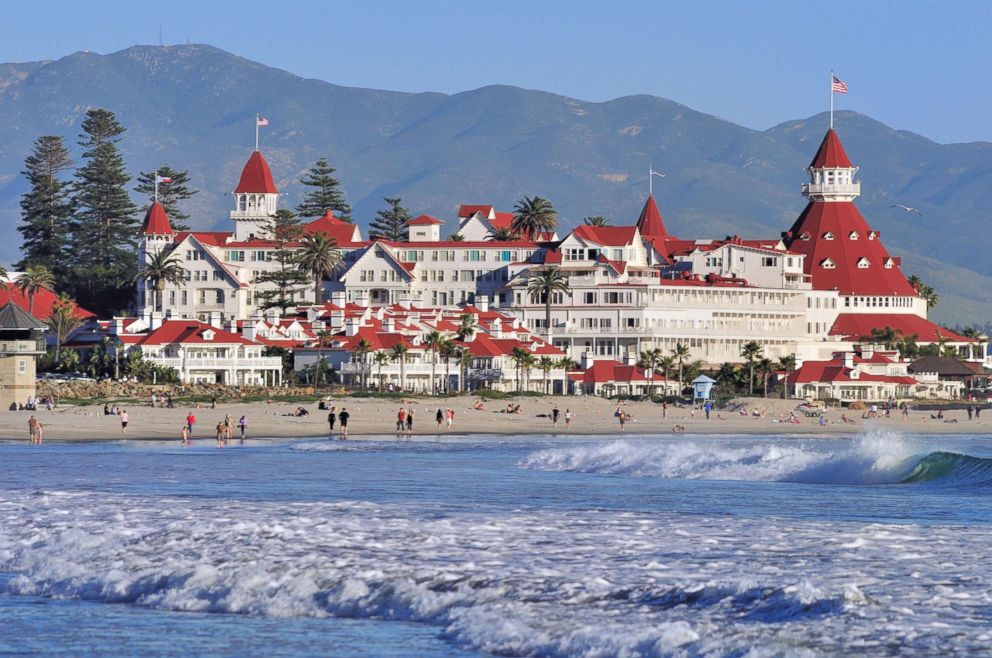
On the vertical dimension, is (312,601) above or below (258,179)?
below

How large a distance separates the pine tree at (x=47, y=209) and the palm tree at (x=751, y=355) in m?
56.9

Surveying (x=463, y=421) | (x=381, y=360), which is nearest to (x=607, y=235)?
(x=381, y=360)

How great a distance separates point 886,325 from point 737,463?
84724 mm

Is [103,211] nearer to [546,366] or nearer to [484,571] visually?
[546,366]

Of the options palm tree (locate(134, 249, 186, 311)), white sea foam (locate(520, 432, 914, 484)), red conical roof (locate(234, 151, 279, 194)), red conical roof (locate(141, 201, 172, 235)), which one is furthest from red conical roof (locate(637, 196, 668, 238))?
white sea foam (locate(520, 432, 914, 484))

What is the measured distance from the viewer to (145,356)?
98.5 metres

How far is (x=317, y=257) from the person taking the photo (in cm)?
12562

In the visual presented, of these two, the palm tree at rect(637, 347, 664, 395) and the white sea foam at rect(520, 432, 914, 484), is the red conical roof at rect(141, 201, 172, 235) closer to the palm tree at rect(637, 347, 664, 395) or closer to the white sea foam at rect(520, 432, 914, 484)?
the palm tree at rect(637, 347, 664, 395)

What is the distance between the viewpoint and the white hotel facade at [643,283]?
120062 millimetres

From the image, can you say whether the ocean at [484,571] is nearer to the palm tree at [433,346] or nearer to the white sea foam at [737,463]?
the white sea foam at [737,463]

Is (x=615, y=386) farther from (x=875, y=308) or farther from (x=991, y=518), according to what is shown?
(x=991, y=518)

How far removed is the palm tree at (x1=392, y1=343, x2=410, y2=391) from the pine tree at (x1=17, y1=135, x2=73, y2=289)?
5245cm

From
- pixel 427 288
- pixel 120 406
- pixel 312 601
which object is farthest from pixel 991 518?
pixel 427 288

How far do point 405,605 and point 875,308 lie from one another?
374 ft
